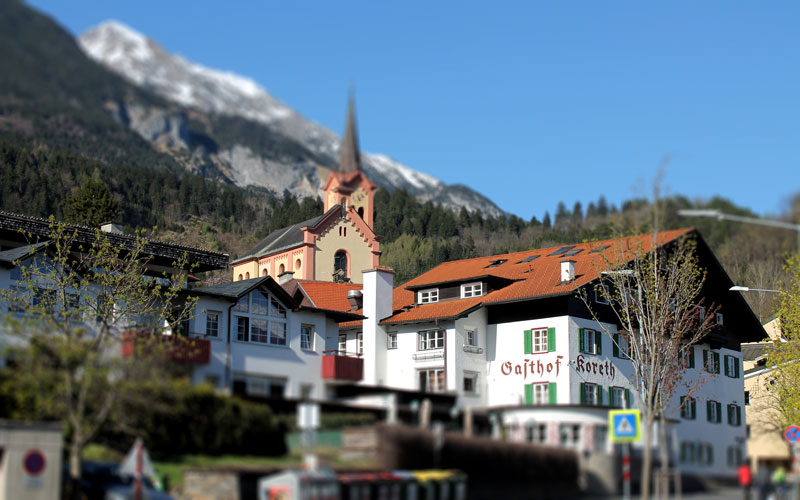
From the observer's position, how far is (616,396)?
60.7 meters

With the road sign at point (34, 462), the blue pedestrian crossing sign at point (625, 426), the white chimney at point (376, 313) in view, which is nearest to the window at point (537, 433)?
the blue pedestrian crossing sign at point (625, 426)

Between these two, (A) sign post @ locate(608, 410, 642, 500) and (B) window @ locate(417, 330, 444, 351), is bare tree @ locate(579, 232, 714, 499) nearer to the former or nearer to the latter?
(B) window @ locate(417, 330, 444, 351)

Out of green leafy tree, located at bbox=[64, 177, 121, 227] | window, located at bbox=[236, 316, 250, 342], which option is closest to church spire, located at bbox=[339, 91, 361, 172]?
green leafy tree, located at bbox=[64, 177, 121, 227]

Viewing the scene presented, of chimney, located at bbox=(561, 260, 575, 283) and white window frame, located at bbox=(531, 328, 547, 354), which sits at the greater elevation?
chimney, located at bbox=(561, 260, 575, 283)

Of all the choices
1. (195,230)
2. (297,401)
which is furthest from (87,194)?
(297,401)

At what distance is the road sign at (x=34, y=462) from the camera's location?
26.2 meters

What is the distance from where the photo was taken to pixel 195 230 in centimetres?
10838

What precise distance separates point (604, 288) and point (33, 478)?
38284 mm

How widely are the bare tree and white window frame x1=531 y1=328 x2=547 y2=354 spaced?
2.90 m

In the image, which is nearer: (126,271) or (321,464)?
(321,464)

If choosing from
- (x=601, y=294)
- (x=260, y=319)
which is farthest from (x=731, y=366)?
(x=260, y=319)

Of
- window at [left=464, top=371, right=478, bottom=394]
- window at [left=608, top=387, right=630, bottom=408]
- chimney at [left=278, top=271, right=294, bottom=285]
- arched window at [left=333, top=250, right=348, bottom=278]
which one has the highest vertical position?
arched window at [left=333, top=250, right=348, bottom=278]

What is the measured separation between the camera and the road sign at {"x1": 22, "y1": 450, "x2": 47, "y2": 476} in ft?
85.9

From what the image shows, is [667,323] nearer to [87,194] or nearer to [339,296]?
[339,296]
